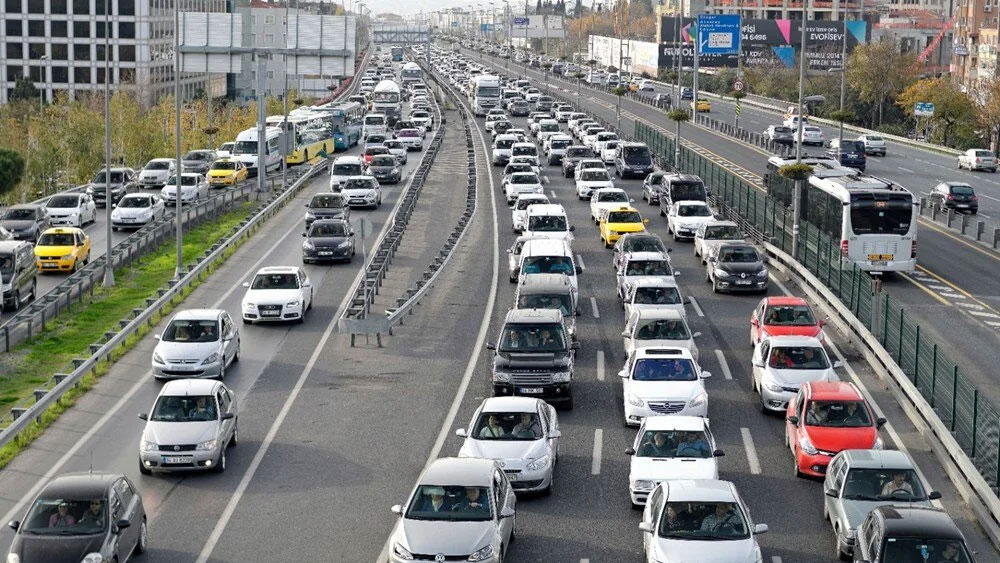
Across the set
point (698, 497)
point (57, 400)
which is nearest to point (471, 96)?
point (57, 400)

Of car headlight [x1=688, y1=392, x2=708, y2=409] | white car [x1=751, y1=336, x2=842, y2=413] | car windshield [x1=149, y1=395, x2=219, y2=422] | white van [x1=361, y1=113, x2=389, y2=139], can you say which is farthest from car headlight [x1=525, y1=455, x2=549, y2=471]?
white van [x1=361, y1=113, x2=389, y2=139]

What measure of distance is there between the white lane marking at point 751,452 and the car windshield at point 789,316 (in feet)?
20.7

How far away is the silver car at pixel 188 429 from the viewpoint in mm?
25094

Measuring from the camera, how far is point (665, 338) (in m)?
32.7

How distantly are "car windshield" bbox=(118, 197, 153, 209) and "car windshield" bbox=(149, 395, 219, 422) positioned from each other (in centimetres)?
3468

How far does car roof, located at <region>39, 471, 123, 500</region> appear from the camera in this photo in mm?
20219

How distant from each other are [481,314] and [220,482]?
15.9 metres

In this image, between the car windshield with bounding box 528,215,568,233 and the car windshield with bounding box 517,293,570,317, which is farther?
the car windshield with bounding box 528,215,568,233

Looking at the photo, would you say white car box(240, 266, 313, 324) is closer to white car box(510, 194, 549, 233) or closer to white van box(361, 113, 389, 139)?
white car box(510, 194, 549, 233)

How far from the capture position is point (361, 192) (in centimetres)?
6244

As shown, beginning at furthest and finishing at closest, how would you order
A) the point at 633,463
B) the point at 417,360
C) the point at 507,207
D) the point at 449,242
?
the point at 507,207 < the point at 449,242 < the point at 417,360 < the point at 633,463

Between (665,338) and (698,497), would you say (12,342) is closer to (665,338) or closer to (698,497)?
(665,338)

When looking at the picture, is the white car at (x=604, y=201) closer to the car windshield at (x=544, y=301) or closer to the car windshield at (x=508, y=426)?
the car windshield at (x=544, y=301)

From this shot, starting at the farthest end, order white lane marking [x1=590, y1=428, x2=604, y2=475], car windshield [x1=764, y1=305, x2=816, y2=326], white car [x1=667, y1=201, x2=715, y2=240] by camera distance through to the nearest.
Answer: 1. white car [x1=667, y1=201, x2=715, y2=240]
2. car windshield [x1=764, y1=305, x2=816, y2=326]
3. white lane marking [x1=590, y1=428, x2=604, y2=475]
